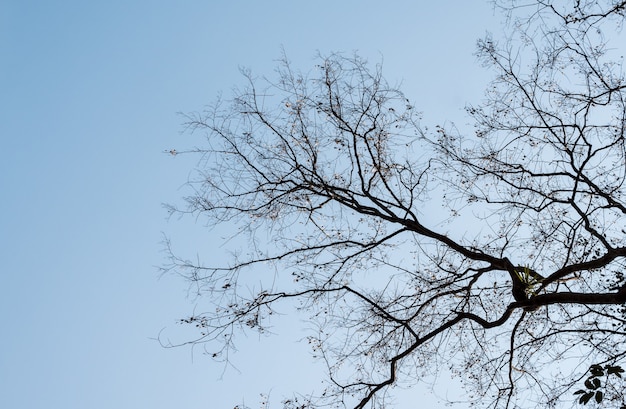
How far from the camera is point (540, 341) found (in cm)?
603

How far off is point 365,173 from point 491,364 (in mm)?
2558

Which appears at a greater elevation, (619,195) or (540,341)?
(619,195)

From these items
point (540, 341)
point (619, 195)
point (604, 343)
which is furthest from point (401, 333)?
point (619, 195)

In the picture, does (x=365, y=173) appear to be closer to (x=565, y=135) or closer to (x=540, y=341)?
(x=565, y=135)

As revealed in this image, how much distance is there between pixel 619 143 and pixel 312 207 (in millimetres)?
3325

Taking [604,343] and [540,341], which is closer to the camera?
[604,343]

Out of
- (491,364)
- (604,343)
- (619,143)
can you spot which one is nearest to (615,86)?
(619,143)

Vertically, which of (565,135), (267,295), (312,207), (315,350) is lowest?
(315,350)

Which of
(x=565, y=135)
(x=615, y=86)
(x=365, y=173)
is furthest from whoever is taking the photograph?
(x=365, y=173)

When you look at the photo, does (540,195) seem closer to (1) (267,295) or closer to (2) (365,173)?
(2) (365,173)

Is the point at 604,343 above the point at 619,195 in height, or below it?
below

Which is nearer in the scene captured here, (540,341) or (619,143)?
(619,143)

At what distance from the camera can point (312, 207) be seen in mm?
6484

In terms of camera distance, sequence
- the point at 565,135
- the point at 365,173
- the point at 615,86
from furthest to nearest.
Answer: the point at 365,173, the point at 565,135, the point at 615,86
